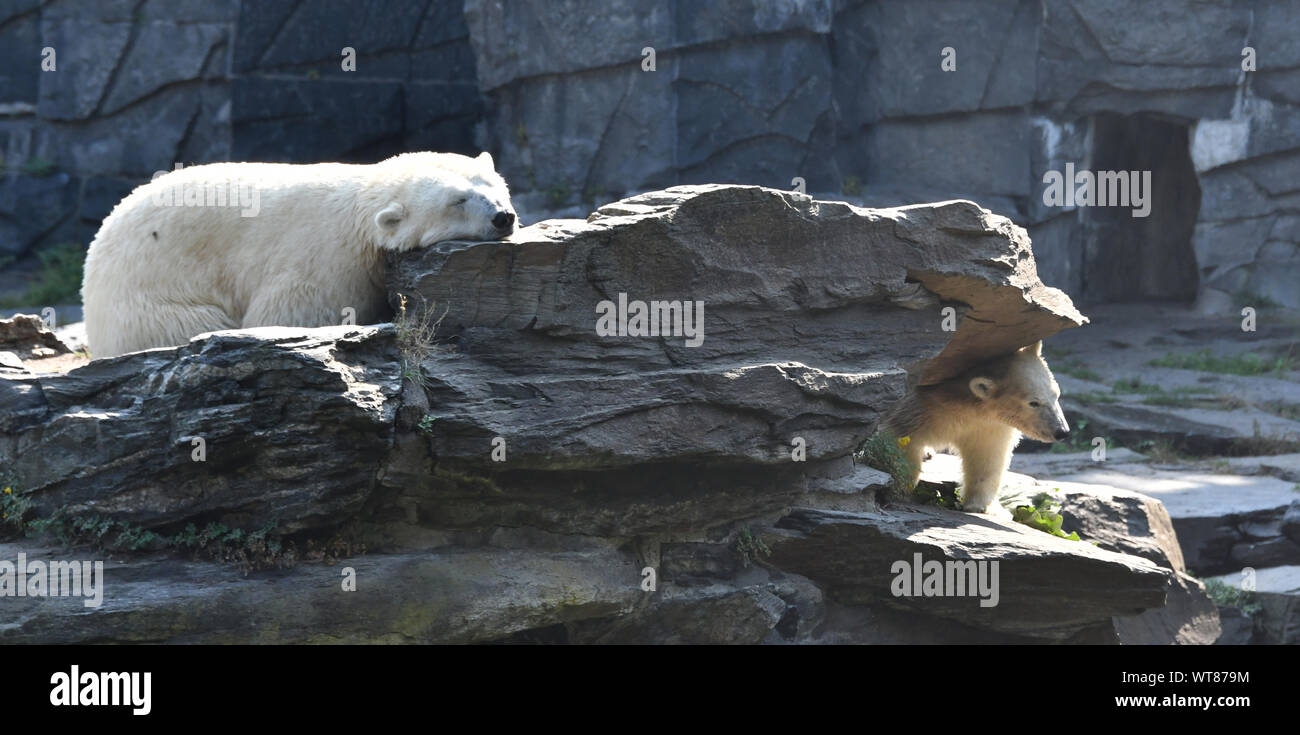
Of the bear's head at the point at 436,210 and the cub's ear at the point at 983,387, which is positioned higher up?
the bear's head at the point at 436,210

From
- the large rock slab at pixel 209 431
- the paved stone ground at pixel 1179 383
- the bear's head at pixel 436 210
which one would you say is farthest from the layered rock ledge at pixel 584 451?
the paved stone ground at pixel 1179 383

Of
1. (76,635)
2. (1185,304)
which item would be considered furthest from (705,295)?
(1185,304)

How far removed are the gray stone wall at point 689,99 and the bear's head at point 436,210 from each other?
9.06 metres

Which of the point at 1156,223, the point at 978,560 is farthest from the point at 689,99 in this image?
the point at 978,560

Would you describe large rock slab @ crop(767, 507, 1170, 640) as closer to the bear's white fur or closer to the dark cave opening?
the bear's white fur

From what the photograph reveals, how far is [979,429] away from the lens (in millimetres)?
7680

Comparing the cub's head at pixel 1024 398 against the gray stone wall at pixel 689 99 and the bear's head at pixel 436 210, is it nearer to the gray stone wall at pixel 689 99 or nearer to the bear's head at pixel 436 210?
the bear's head at pixel 436 210

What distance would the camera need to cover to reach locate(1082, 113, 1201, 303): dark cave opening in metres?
18.1

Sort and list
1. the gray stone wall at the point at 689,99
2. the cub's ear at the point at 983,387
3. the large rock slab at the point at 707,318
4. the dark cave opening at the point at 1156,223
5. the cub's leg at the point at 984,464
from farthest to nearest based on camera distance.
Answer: the dark cave opening at the point at 1156,223
the gray stone wall at the point at 689,99
the cub's leg at the point at 984,464
the cub's ear at the point at 983,387
the large rock slab at the point at 707,318

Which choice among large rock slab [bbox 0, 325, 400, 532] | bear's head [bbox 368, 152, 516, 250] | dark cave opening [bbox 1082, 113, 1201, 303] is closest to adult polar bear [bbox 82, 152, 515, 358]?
bear's head [bbox 368, 152, 516, 250]

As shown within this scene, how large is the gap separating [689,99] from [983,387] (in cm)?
844

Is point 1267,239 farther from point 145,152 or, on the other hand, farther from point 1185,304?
point 145,152

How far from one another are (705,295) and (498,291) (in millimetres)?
1131

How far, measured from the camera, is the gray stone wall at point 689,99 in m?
15.1
